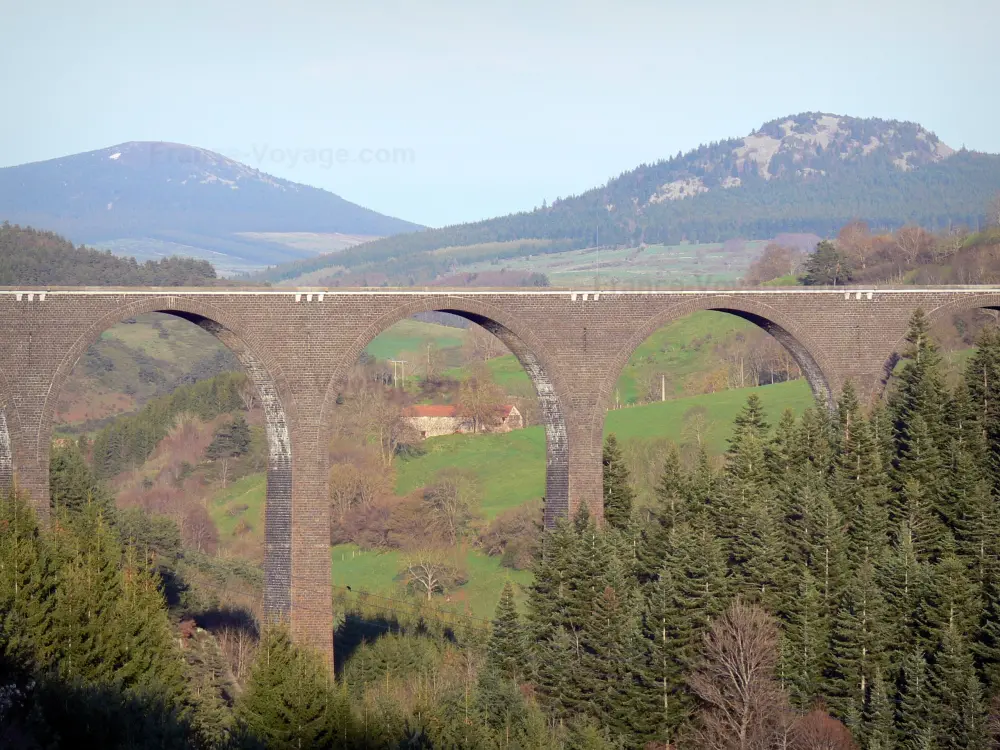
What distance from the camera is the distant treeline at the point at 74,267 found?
384 ft

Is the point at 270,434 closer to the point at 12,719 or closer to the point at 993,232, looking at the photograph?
the point at 12,719

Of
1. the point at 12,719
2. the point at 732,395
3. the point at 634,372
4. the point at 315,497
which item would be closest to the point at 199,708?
the point at 315,497

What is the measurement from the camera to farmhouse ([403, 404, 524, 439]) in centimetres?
9250

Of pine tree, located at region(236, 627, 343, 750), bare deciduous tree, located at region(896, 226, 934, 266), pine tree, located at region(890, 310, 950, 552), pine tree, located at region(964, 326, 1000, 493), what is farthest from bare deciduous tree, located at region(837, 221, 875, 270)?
pine tree, located at region(236, 627, 343, 750)

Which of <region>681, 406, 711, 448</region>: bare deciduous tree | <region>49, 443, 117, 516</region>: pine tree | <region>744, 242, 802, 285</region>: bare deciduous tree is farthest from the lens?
<region>744, 242, 802, 285</region>: bare deciduous tree

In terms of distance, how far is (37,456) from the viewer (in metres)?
39.2

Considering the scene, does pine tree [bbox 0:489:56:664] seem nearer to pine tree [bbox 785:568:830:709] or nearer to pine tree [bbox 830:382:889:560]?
pine tree [bbox 785:568:830:709]

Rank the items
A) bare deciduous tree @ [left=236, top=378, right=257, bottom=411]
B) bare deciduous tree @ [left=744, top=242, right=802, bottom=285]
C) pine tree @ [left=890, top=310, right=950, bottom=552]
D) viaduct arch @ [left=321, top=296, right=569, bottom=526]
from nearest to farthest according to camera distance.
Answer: pine tree @ [left=890, top=310, right=950, bottom=552], viaduct arch @ [left=321, top=296, right=569, bottom=526], bare deciduous tree @ [left=236, top=378, right=257, bottom=411], bare deciduous tree @ [left=744, top=242, right=802, bottom=285]

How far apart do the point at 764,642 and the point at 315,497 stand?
44.1 ft

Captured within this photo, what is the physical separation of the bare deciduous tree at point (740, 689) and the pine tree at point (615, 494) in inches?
293

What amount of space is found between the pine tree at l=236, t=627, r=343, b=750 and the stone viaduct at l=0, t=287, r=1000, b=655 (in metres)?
7.82

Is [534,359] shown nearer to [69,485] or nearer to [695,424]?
[69,485]

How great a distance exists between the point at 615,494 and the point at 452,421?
49.2 metres

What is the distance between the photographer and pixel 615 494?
146 feet
